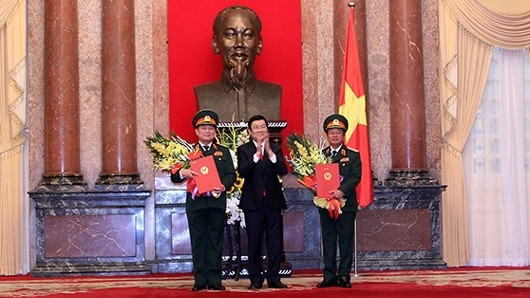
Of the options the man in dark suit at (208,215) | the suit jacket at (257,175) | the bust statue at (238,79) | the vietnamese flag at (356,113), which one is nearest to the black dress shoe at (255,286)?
the man in dark suit at (208,215)

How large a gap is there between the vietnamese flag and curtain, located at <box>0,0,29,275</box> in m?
4.03

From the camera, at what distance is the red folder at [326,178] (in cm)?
1003

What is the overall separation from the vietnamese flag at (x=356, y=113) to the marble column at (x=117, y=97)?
2791 mm

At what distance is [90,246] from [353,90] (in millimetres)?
3663

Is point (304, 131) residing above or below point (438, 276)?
above

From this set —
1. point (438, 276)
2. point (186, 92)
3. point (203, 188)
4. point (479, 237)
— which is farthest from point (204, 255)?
point (479, 237)

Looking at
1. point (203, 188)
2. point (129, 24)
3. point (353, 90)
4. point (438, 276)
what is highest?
point (129, 24)

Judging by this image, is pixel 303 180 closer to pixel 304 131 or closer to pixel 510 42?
pixel 304 131

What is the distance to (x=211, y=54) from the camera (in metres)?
13.4

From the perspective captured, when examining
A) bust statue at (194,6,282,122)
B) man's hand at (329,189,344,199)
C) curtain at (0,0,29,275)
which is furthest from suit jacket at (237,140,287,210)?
curtain at (0,0,29,275)

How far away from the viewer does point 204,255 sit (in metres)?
9.88

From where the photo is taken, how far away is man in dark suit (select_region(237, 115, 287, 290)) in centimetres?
994

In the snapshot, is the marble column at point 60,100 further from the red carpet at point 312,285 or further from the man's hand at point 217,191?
the man's hand at point 217,191

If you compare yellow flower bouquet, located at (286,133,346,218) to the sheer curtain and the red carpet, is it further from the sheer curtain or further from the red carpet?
the sheer curtain
